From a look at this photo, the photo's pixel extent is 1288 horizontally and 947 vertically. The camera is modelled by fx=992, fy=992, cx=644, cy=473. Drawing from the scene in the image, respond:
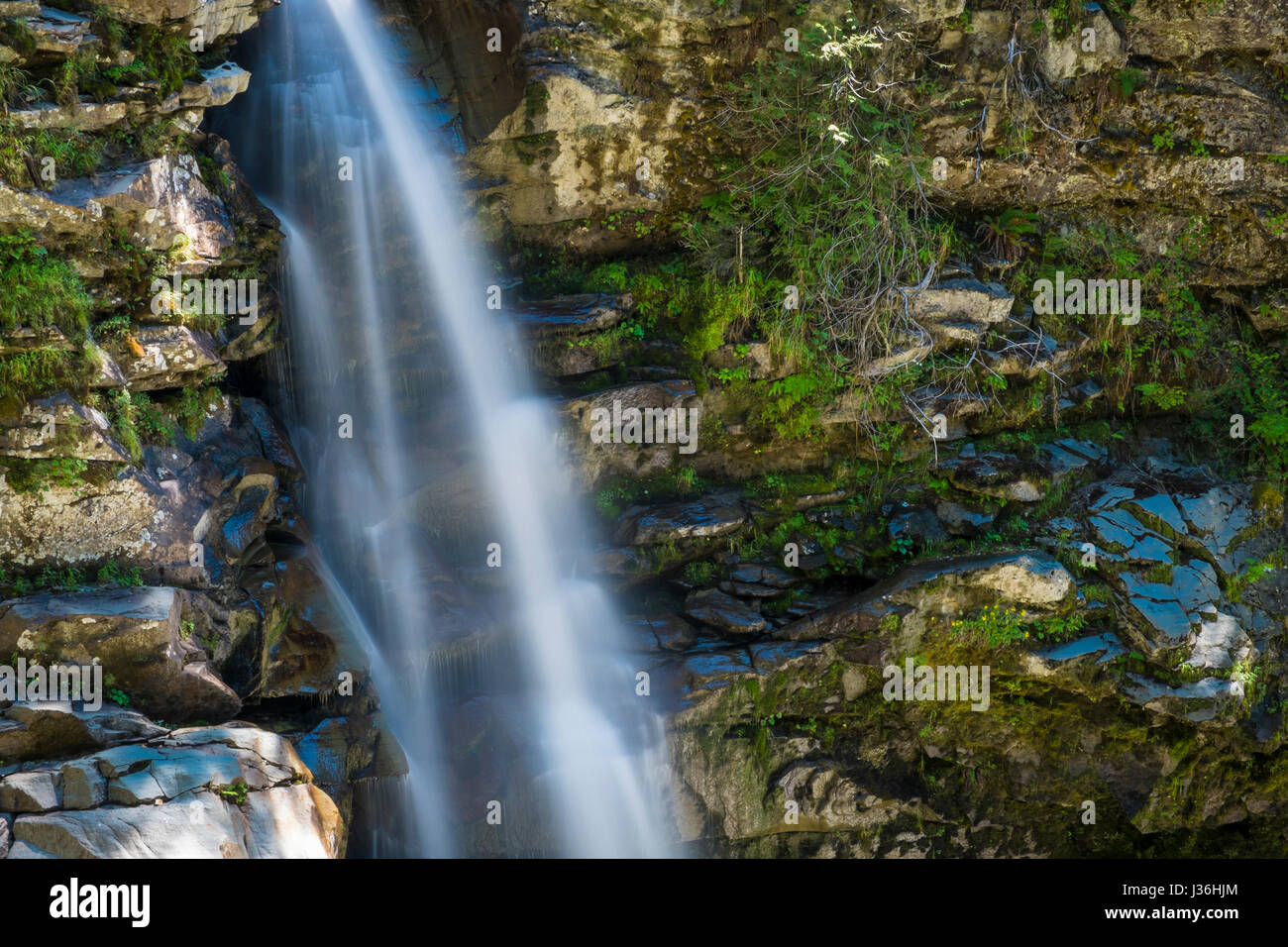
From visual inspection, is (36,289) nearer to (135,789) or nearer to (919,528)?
(135,789)

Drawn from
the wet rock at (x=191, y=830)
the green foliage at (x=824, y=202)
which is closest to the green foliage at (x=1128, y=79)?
the green foliage at (x=824, y=202)

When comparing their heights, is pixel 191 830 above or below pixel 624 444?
below

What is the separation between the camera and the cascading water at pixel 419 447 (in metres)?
7.79

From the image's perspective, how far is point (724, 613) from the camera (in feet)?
27.5

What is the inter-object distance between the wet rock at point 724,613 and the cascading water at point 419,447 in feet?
2.35

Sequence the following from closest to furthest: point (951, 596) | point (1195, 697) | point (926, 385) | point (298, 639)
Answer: point (298, 639), point (1195, 697), point (951, 596), point (926, 385)

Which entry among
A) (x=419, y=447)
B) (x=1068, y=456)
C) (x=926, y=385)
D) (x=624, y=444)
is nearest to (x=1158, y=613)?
(x=1068, y=456)

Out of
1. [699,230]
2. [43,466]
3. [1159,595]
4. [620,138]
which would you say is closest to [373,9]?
[620,138]

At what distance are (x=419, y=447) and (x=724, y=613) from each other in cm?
303

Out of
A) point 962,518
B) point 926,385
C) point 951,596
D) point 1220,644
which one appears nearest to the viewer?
point 1220,644

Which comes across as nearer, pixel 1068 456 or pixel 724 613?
pixel 724 613

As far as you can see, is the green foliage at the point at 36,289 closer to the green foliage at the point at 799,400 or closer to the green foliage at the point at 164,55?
the green foliage at the point at 164,55

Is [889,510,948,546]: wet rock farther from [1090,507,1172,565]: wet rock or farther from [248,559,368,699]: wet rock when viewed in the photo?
[248,559,368,699]: wet rock

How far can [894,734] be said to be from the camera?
841 centimetres
